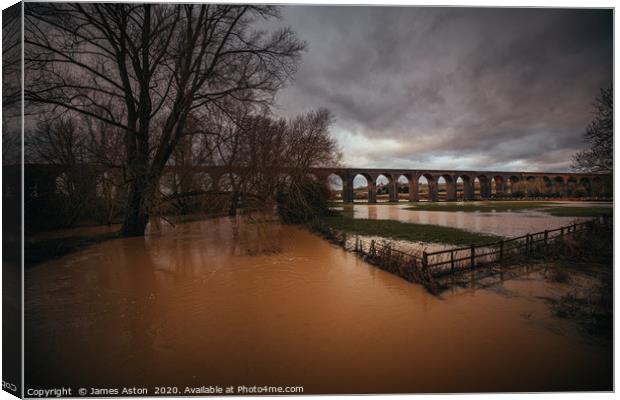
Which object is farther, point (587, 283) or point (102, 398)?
point (587, 283)

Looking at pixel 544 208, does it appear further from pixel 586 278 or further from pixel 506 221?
pixel 586 278

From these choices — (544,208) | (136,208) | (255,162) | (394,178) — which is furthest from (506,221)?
(394,178)

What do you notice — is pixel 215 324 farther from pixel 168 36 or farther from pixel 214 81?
pixel 168 36

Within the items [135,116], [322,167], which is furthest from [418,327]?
[322,167]

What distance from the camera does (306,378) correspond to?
231 centimetres

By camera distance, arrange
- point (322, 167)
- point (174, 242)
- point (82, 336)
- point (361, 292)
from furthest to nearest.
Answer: point (322, 167) < point (174, 242) < point (361, 292) < point (82, 336)

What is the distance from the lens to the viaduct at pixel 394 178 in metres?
3.71

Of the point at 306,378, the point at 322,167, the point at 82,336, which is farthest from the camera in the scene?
the point at 322,167

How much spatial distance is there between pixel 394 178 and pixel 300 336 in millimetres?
41704

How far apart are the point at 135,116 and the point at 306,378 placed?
781 centimetres

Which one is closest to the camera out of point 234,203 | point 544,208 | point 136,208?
point 234,203

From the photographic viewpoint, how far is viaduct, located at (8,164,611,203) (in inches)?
146

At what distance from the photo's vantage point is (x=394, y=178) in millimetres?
40562

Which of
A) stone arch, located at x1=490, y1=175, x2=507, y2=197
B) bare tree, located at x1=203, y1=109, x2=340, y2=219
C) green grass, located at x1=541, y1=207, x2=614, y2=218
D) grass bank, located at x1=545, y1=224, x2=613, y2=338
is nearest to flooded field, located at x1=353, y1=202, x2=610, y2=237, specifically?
green grass, located at x1=541, y1=207, x2=614, y2=218
